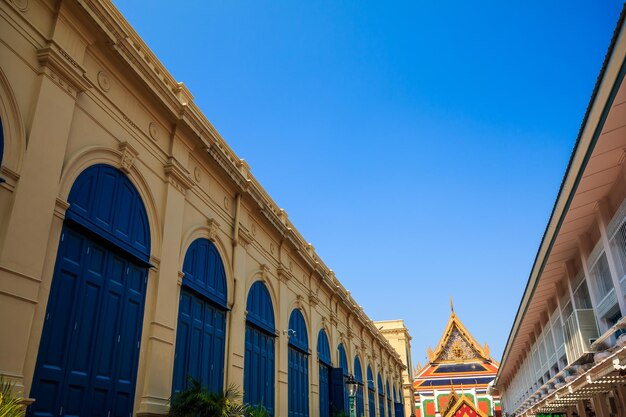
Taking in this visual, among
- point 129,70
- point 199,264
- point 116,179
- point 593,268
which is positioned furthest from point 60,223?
point 593,268

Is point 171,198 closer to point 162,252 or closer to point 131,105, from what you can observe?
point 162,252

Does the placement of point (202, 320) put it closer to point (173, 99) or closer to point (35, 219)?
point (173, 99)

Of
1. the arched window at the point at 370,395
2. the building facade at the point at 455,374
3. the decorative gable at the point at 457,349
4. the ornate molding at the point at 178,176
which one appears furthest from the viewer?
the decorative gable at the point at 457,349

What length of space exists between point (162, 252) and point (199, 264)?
2148mm

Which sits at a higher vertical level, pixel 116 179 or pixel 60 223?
pixel 116 179

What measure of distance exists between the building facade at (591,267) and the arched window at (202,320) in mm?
8904

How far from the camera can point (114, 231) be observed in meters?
11.9

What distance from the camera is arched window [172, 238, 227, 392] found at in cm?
1411

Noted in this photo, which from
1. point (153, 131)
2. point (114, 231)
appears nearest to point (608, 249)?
point (114, 231)

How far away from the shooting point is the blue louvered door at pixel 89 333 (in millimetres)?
9789

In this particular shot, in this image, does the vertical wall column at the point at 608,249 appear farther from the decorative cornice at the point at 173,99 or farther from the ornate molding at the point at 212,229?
the ornate molding at the point at 212,229

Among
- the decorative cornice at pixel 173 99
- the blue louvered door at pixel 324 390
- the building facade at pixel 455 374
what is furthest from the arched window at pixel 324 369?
the building facade at pixel 455 374

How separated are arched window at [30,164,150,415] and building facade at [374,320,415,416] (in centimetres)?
4667

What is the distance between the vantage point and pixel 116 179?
12.4 meters
